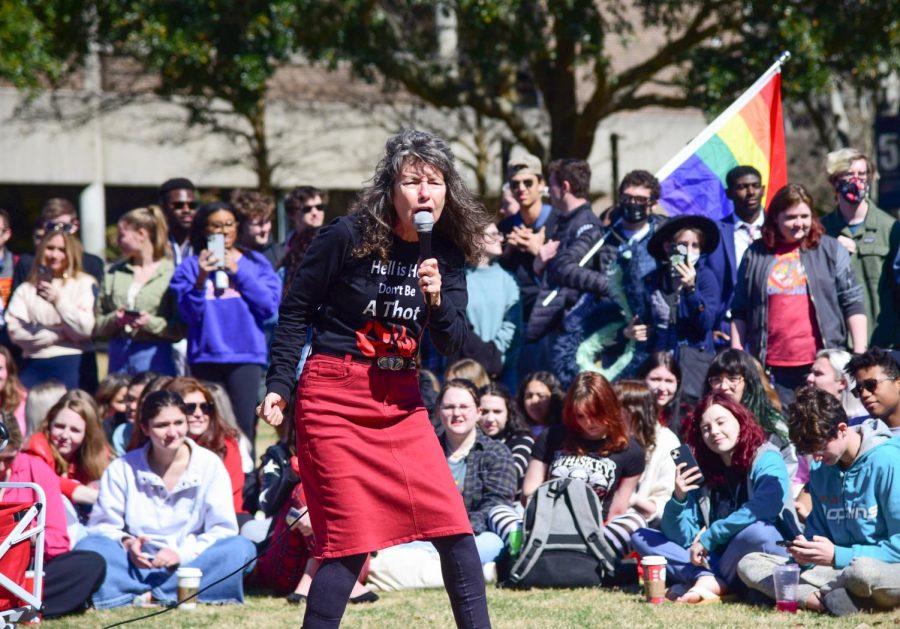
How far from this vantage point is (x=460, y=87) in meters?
15.8

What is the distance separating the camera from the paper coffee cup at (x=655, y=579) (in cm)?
622

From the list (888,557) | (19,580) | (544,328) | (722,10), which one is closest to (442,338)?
(19,580)

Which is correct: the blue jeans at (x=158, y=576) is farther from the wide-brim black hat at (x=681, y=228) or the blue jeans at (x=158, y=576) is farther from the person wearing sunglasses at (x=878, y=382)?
the person wearing sunglasses at (x=878, y=382)

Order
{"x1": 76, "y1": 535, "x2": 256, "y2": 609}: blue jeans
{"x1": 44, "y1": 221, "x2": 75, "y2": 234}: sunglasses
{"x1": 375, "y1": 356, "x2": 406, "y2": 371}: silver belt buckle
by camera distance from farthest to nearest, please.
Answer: {"x1": 44, "y1": 221, "x2": 75, "y2": 234}: sunglasses, {"x1": 76, "y1": 535, "x2": 256, "y2": 609}: blue jeans, {"x1": 375, "y1": 356, "x2": 406, "y2": 371}: silver belt buckle

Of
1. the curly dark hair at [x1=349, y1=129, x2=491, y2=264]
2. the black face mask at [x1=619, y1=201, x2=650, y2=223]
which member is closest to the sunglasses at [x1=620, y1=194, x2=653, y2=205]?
the black face mask at [x1=619, y1=201, x2=650, y2=223]

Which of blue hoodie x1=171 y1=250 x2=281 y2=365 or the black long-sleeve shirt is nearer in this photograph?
the black long-sleeve shirt

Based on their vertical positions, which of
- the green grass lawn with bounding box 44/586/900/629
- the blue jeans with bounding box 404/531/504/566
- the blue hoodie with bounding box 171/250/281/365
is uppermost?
the blue hoodie with bounding box 171/250/281/365

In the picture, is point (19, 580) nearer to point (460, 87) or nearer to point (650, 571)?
point (650, 571)

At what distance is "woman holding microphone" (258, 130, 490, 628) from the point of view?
4.20m

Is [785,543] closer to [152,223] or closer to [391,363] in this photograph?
[391,363]

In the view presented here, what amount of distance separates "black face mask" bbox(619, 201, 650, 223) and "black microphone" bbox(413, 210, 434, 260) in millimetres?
3991

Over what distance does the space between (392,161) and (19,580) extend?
2373mm

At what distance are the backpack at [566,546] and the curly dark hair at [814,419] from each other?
1335 mm

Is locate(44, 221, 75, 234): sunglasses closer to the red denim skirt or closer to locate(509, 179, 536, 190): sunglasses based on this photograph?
locate(509, 179, 536, 190): sunglasses
